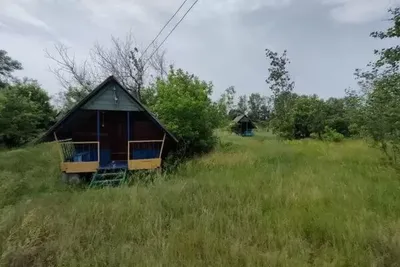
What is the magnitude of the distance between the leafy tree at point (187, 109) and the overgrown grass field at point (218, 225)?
7143mm

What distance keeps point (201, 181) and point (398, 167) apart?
17.5ft

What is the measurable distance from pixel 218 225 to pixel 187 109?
34.0 feet

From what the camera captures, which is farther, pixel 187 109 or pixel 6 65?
pixel 6 65

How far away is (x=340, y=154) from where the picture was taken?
13094 mm

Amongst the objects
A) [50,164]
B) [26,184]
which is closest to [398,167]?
[26,184]

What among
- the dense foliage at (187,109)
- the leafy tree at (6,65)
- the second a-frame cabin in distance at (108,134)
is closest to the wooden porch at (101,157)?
the second a-frame cabin in distance at (108,134)

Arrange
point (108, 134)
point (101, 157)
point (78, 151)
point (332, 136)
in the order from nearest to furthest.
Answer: point (78, 151)
point (101, 157)
point (108, 134)
point (332, 136)

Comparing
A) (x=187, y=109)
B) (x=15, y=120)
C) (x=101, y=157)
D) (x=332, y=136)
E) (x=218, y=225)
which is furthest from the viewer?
(x=332, y=136)

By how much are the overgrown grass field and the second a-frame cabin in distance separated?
342cm

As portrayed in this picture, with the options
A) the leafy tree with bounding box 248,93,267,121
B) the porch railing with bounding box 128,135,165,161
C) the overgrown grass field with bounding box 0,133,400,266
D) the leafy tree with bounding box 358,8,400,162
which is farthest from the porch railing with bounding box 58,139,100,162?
the leafy tree with bounding box 248,93,267,121

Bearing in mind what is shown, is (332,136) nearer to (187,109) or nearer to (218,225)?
(187,109)

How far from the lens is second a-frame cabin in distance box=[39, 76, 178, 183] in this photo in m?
10.8

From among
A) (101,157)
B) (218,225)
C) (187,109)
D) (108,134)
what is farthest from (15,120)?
(218,225)

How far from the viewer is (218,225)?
5.02 m
